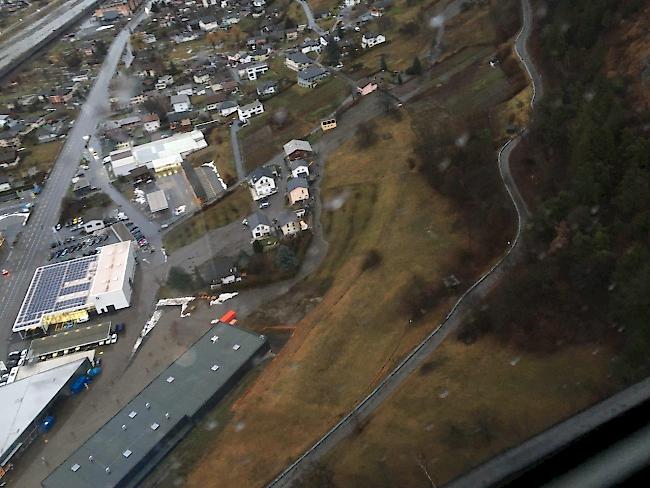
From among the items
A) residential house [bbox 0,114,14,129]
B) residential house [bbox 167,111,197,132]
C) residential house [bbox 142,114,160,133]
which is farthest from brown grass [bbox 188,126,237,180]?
residential house [bbox 0,114,14,129]

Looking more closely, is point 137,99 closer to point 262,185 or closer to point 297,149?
point 297,149

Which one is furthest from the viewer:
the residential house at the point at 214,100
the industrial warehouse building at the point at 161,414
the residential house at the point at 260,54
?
the residential house at the point at 260,54

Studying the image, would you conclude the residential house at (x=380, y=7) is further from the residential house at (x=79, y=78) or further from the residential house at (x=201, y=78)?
the residential house at (x=79, y=78)

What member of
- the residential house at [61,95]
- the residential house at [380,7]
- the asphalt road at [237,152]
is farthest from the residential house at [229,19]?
the asphalt road at [237,152]

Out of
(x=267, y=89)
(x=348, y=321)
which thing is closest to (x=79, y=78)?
(x=267, y=89)

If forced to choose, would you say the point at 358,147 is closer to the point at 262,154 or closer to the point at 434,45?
the point at 262,154

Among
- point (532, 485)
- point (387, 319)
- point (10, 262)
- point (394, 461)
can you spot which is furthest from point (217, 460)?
point (10, 262)
